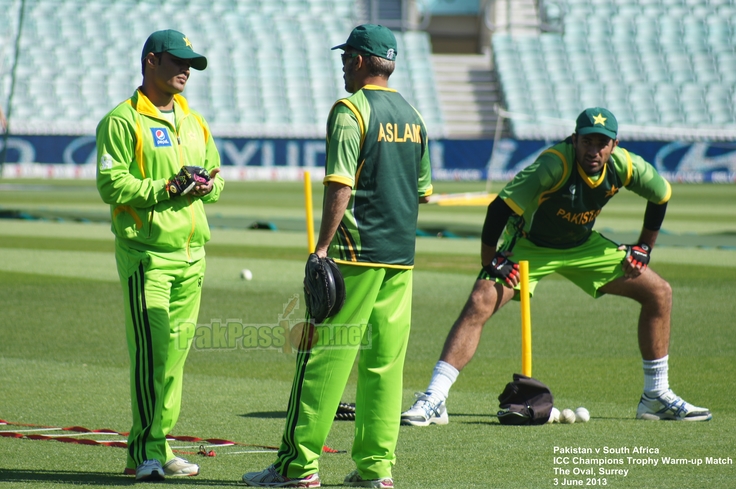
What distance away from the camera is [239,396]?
7.70m

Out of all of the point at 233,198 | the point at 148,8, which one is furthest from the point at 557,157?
the point at 148,8

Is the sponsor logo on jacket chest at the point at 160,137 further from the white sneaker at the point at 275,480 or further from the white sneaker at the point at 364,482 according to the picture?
the white sneaker at the point at 364,482

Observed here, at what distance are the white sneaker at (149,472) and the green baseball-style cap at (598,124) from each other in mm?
3283

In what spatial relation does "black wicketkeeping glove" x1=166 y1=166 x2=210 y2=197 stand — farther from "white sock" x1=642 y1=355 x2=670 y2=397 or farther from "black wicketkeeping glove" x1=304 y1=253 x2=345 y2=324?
"white sock" x1=642 y1=355 x2=670 y2=397

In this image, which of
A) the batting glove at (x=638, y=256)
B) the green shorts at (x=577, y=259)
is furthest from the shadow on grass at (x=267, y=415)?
the batting glove at (x=638, y=256)

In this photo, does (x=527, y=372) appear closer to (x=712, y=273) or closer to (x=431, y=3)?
(x=712, y=273)

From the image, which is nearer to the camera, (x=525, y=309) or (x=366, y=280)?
(x=366, y=280)

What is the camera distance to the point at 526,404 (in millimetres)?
6836

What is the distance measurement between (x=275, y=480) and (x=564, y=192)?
3041 millimetres

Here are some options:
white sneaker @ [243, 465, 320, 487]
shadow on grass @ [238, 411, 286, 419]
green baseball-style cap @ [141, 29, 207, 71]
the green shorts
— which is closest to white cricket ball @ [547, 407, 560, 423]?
the green shorts

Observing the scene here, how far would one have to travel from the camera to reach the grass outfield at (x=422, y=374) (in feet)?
18.7

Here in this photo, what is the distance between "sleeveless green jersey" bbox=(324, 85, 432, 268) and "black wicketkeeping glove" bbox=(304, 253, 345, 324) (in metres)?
0.14

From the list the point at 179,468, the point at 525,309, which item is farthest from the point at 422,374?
the point at 179,468

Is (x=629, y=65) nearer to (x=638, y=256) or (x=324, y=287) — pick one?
(x=638, y=256)
